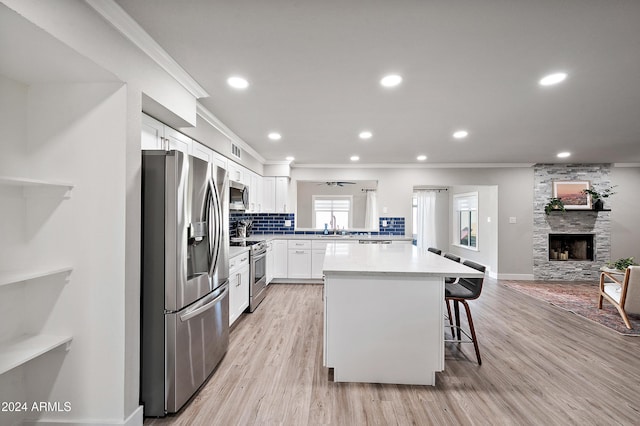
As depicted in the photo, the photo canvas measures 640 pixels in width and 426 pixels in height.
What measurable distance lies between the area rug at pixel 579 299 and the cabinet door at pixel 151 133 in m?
5.08

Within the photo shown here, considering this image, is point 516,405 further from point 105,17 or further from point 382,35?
point 105,17

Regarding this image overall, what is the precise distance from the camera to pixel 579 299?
445 centimetres

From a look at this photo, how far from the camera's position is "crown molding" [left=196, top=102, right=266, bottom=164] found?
9.25ft

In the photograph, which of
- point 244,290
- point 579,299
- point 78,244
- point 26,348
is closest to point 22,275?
point 78,244

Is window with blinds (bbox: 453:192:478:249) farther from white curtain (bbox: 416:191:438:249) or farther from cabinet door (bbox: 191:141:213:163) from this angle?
cabinet door (bbox: 191:141:213:163)

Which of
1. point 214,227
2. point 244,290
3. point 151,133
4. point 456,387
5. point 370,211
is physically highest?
point 151,133

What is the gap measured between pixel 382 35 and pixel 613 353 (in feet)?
11.7

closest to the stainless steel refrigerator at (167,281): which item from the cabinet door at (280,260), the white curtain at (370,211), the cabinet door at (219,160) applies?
the cabinet door at (219,160)

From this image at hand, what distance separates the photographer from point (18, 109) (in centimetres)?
156

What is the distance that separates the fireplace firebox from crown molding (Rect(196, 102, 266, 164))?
20.6 feet

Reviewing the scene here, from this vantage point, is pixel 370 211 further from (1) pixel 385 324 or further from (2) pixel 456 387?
(2) pixel 456 387

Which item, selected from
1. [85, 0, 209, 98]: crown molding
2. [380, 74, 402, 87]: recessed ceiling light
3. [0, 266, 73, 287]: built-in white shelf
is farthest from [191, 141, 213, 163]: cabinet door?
[380, 74, 402, 87]: recessed ceiling light

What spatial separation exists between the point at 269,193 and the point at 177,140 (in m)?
3.26

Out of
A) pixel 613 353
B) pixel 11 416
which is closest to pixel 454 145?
pixel 613 353
